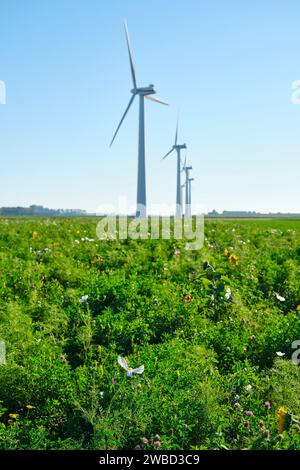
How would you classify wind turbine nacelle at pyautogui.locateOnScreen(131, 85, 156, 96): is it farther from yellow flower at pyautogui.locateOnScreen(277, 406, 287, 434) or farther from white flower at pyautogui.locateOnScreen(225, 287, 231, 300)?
yellow flower at pyautogui.locateOnScreen(277, 406, 287, 434)

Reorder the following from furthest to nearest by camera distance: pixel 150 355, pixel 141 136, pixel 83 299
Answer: pixel 141 136 < pixel 83 299 < pixel 150 355

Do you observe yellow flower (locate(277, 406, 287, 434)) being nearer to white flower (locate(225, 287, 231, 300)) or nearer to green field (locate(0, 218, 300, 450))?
green field (locate(0, 218, 300, 450))

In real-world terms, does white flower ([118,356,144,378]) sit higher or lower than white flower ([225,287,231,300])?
lower

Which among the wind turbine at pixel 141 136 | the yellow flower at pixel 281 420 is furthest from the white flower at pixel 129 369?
the wind turbine at pixel 141 136

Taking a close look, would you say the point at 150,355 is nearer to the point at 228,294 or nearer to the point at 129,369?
the point at 129,369

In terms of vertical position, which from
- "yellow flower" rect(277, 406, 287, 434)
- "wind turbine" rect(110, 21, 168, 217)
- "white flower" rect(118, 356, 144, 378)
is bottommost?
"yellow flower" rect(277, 406, 287, 434)

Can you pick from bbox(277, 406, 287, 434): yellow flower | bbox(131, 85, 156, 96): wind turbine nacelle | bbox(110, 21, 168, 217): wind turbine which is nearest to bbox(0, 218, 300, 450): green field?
bbox(277, 406, 287, 434): yellow flower

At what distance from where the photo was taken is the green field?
3076 millimetres

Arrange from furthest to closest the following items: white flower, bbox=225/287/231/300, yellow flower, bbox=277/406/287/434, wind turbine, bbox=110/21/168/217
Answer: wind turbine, bbox=110/21/168/217, white flower, bbox=225/287/231/300, yellow flower, bbox=277/406/287/434

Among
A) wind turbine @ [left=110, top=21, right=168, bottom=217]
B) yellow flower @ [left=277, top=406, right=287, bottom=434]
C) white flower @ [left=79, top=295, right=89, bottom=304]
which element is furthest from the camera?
wind turbine @ [left=110, top=21, right=168, bottom=217]

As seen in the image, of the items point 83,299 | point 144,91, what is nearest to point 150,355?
point 83,299

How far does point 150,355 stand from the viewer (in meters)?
4.05

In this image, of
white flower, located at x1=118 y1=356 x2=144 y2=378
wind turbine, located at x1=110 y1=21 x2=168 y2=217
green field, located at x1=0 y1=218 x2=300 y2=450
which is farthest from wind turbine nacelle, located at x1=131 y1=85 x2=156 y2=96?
white flower, located at x1=118 y1=356 x2=144 y2=378

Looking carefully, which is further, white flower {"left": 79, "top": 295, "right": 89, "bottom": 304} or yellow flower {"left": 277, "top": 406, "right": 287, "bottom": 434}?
white flower {"left": 79, "top": 295, "right": 89, "bottom": 304}
